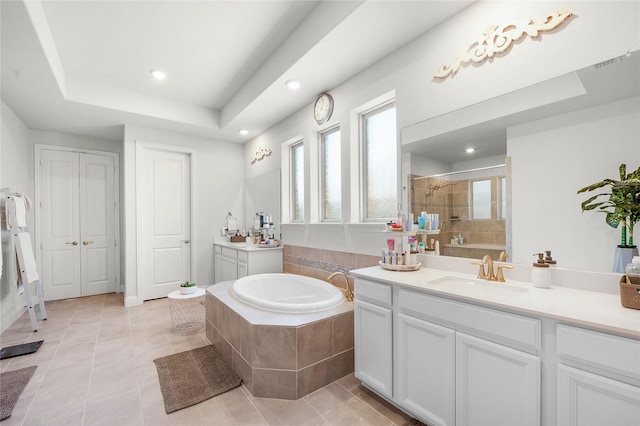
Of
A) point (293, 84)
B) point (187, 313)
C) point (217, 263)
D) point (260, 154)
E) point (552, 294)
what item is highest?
point (293, 84)

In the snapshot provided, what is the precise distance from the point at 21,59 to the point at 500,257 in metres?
3.96

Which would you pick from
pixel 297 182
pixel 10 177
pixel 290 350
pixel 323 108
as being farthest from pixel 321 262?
pixel 10 177

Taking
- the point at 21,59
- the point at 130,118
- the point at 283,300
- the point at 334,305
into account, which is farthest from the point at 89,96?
the point at 334,305

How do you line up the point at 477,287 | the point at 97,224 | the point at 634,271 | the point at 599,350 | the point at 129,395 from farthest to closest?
the point at 97,224, the point at 129,395, the point at 477,287, the point at 634,271, the point at 599,350

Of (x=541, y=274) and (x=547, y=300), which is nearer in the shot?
(x=547, y=300)

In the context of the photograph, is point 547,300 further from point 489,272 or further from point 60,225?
point 60,225

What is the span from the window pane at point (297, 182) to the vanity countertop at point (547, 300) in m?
2.20

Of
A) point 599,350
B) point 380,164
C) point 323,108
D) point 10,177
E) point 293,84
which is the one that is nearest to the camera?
point 599,350

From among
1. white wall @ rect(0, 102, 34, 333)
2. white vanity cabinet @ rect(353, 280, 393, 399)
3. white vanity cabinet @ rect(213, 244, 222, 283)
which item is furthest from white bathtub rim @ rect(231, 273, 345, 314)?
white wall @ rect(0, 102, 34, 333)

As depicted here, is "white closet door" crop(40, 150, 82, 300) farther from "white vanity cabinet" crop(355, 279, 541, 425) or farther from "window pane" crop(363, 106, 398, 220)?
"white vanity cabinet" crop(355, 279, 541, 425)

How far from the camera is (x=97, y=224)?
4684 millimetres

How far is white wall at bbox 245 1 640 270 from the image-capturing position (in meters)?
1.41

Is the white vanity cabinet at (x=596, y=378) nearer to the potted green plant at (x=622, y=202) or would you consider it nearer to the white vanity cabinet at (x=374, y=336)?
the potted green plant at (x=622, y=202)

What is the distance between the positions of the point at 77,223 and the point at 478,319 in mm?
5542
